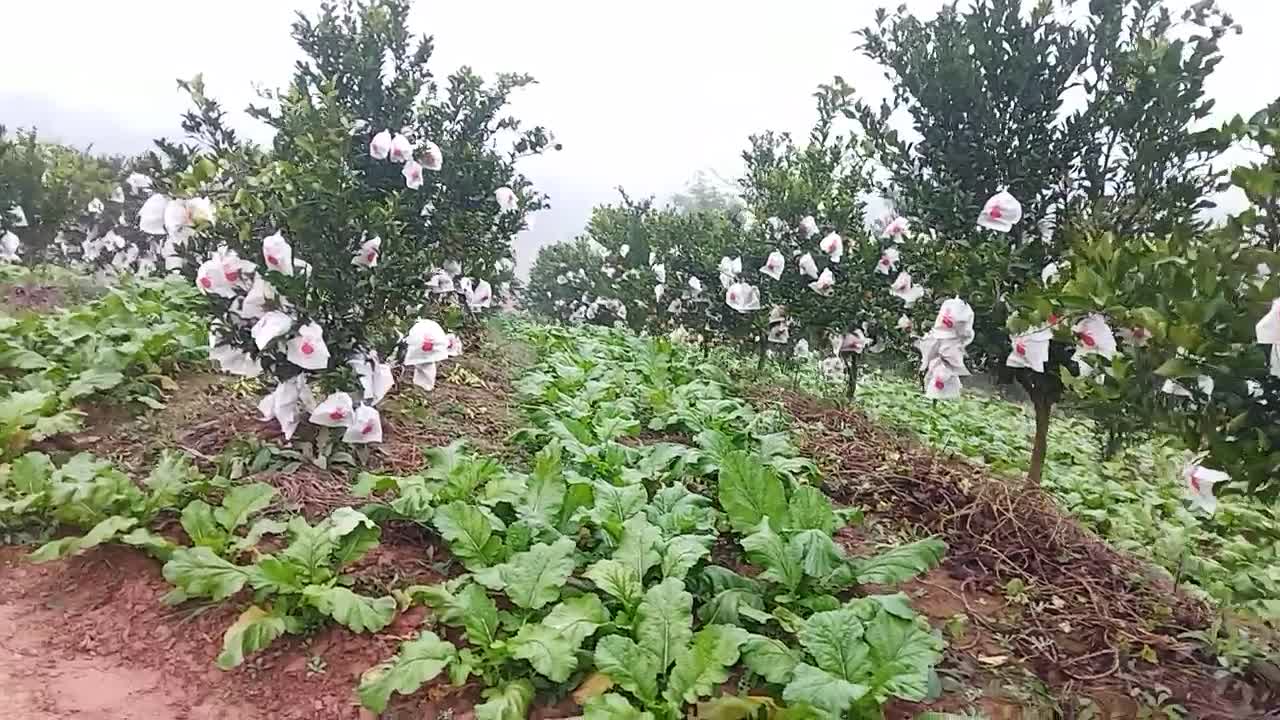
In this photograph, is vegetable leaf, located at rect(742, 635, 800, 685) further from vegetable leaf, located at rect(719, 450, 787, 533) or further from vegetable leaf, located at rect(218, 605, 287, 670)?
vegetable leaf, located at rect(218, 605, 287, 670)

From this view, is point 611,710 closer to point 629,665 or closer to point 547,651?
point 629,665

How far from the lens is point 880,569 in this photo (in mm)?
2713

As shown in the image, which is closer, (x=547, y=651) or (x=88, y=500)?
(x=547, y=651)

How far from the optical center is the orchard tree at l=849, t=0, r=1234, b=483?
161 inches

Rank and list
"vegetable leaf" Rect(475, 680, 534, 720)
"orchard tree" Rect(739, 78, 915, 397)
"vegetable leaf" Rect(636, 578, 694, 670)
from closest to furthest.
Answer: "vegetable leaf" Rect(475, 680, 534, 720) → "vegetable leaf" Rect(636, 578, 694, 670) → "orchard tree" Rect(739, 78, 915, 397)

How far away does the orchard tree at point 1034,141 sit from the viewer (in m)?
4.08

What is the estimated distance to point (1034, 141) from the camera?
4559 mm

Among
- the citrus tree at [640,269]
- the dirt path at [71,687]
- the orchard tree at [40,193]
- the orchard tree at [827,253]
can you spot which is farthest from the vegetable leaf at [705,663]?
the orchard tree at [40,193]

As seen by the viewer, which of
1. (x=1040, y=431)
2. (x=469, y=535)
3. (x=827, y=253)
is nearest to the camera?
(x=469, y=535)

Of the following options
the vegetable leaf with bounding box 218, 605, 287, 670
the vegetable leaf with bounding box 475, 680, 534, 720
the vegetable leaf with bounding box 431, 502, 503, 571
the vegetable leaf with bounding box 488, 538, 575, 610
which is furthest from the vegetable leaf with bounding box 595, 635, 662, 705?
the vegetable leaf with bounding box 218, 605, 287, 670

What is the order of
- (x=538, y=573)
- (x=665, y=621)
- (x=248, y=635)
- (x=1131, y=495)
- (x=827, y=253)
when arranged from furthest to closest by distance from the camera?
1. (x=827, y=253)
2. (x=1131, y=495)
3. (x=538, y=573)
4. (x=248, y=635)
5. (x=665, y=621)

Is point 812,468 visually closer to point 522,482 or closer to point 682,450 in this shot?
point 682,450

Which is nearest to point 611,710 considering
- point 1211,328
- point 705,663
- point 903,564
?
point 705,663

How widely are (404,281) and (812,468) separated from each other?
2.26 metres
